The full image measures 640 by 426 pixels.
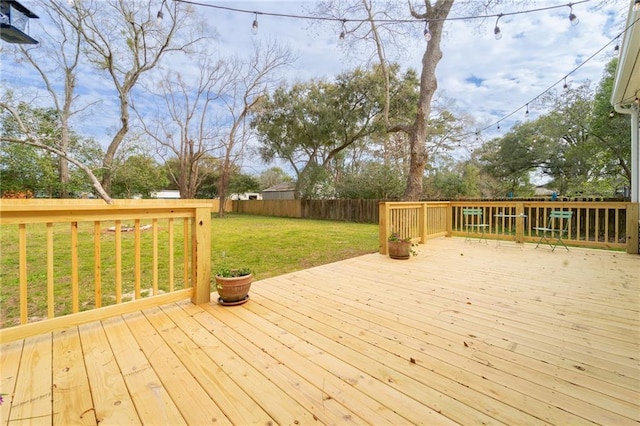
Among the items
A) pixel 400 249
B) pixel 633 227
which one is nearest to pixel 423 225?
pixel 400 249

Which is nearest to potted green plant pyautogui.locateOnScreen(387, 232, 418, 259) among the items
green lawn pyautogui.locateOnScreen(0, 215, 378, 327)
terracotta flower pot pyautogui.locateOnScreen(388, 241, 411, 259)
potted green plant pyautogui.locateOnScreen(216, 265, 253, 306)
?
terracotta flower pot pyautogui.locateOnScreen(388, 241, 411, 259)

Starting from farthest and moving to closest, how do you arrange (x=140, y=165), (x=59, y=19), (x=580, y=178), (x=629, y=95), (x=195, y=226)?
(x=140, y=165)
(x=580, y=178)
(x=59, y=19)
(x=629, y=95)
(x=195, y=226)

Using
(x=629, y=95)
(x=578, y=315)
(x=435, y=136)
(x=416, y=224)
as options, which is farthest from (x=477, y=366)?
(x=435, y=136)

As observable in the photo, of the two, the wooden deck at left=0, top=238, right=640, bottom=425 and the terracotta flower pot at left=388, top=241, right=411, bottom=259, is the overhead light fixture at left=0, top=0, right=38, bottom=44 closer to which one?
the wooden deck at left=0, top=238, right=640, bottom=425

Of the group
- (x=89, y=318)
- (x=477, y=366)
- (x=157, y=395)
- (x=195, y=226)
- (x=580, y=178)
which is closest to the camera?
(x=157, y=395)

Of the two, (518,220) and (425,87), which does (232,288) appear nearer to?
(518,220)

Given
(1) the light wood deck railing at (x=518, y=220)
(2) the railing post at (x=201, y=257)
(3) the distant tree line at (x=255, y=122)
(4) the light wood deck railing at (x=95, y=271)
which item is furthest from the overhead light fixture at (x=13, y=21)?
(1) the light wood deck railing at (x=518, y=220)

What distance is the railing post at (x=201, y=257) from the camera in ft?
8.67

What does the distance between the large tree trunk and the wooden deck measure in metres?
5.13

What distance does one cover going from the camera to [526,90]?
845 centimetres

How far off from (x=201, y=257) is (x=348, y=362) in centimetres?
169

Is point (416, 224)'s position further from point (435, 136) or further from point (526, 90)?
point (435, 136)

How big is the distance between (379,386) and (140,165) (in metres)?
21.6

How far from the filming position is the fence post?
189 inches
